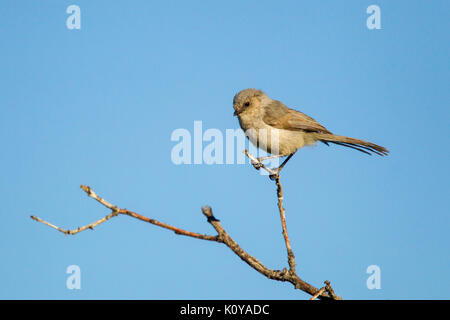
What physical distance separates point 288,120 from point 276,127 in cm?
28

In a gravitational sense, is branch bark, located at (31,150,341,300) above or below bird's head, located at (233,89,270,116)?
below

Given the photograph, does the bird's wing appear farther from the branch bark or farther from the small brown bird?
the branch bark

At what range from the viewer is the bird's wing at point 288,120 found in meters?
8.23

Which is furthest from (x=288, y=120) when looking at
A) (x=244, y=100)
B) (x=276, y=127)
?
(x=244, y=100)

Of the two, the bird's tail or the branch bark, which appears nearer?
the branch bark

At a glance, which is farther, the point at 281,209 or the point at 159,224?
the point at 281,209

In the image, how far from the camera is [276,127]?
8.21 meters

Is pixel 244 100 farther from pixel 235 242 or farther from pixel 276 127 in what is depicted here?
pixel 235 242

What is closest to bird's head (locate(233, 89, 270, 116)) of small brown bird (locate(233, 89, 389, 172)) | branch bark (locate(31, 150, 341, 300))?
small brown bird (locate(233, 89, 389, 172))

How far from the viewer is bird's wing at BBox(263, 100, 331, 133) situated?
8.23m
